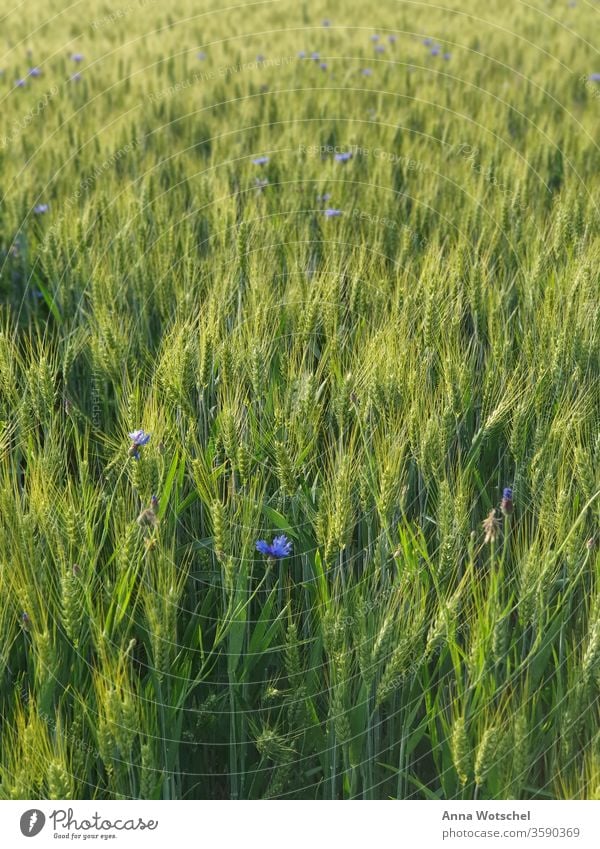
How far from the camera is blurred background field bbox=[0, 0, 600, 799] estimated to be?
1571 mm

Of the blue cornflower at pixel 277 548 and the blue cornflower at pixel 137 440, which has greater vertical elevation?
the blue cornflower at pixel 137 440

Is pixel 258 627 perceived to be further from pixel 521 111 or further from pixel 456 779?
pixel 521 111

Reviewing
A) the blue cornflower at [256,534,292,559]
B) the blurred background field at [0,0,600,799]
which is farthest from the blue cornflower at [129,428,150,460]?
the blue cornflower at [256,534,292,559]

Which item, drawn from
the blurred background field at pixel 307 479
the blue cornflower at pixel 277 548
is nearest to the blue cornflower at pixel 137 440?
the blurred background field at pixel 307 479

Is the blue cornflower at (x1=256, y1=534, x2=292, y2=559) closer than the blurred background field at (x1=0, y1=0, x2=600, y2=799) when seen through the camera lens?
No

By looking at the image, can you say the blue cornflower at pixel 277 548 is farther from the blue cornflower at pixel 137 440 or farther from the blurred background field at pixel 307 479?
the blue cornflower at pixel 137 440

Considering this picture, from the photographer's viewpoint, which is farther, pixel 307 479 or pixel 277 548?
pixel 307 479

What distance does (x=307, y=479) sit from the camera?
6.90ft

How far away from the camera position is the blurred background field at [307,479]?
157cm

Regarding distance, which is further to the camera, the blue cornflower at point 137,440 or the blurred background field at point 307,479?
the blue cornflower at point 137,440

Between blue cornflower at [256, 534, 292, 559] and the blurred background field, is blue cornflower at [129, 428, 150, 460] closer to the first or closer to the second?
the blurred background field

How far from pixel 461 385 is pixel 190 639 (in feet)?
2.60

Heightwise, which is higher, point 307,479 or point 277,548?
point 307,479

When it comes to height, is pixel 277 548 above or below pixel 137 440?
below
